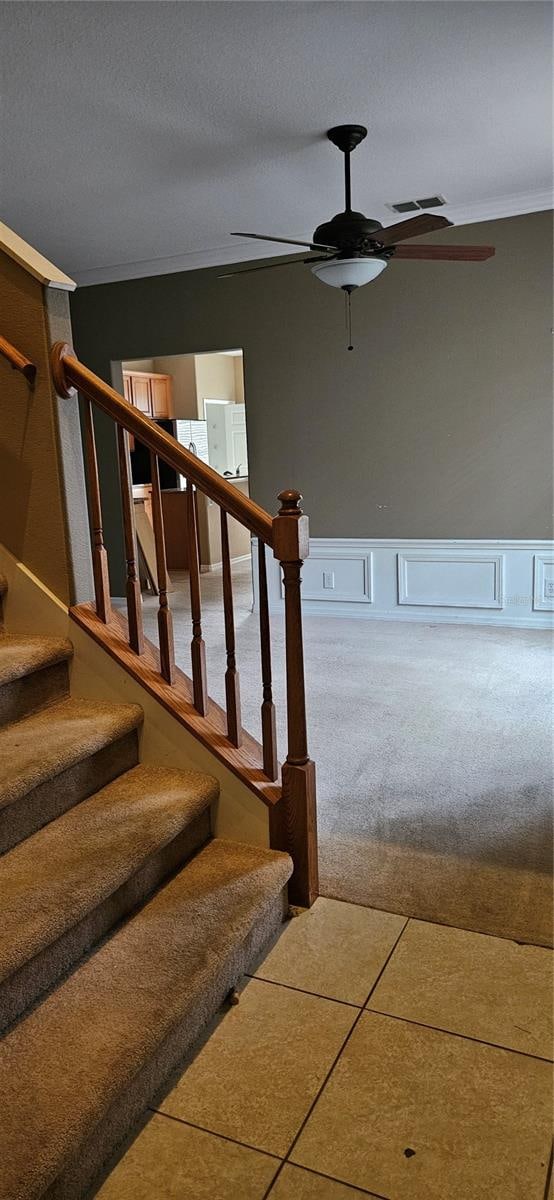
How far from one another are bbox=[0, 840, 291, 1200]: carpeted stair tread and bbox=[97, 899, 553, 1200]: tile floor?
0.42 feet

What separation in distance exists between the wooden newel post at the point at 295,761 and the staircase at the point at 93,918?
2.9 inches

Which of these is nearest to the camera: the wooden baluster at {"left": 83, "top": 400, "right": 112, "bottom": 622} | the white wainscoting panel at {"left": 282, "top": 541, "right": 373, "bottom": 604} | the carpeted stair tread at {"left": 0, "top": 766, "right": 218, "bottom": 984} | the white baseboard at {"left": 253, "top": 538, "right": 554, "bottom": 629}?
the carpeted stair tread at {"left": 0, "top": 766, "right": 218, "bottom": 984}

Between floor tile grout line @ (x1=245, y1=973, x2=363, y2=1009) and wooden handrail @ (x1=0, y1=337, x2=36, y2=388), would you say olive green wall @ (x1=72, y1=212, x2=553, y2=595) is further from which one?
floor tile grout line @ (x1=245, y1=973, x2=363, y2=1009)

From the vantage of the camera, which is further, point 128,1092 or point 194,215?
point 194,215

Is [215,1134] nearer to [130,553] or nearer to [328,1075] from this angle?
[328,1075]

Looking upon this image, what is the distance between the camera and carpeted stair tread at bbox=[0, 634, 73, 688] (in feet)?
6.95

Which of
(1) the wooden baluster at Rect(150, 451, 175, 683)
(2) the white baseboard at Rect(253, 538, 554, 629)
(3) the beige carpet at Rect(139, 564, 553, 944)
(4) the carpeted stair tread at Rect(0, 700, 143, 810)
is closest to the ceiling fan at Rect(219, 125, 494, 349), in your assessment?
(1) the wooden baluster at Rect(150, 451, 175, 683)

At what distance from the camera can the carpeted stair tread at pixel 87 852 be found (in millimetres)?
1585

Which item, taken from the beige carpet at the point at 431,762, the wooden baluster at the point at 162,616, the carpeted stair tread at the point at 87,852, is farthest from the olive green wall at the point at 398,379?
the carpeted stair tread at the point at 87,852

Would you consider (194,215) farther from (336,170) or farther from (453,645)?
(453,645)

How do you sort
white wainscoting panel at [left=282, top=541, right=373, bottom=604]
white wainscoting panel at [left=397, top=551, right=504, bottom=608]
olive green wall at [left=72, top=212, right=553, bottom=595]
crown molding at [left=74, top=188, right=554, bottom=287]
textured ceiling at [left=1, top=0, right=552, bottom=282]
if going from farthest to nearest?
white wainscoting panel at [left=282, top=541, right=373, bottom=604]
white wainscoting panel at [left=397, top=551, right=504, bottom=608]
olive green wall at [left=72, top=212, right=553, bottom=595]
crown molding at [left=74, top=188, right=554, bottom=287]
textured ceiling at [left=1, top=0, right=552, bottom=282]

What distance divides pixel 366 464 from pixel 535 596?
4.88ft

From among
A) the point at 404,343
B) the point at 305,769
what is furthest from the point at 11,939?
the point at 404,343

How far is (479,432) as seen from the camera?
528cm
